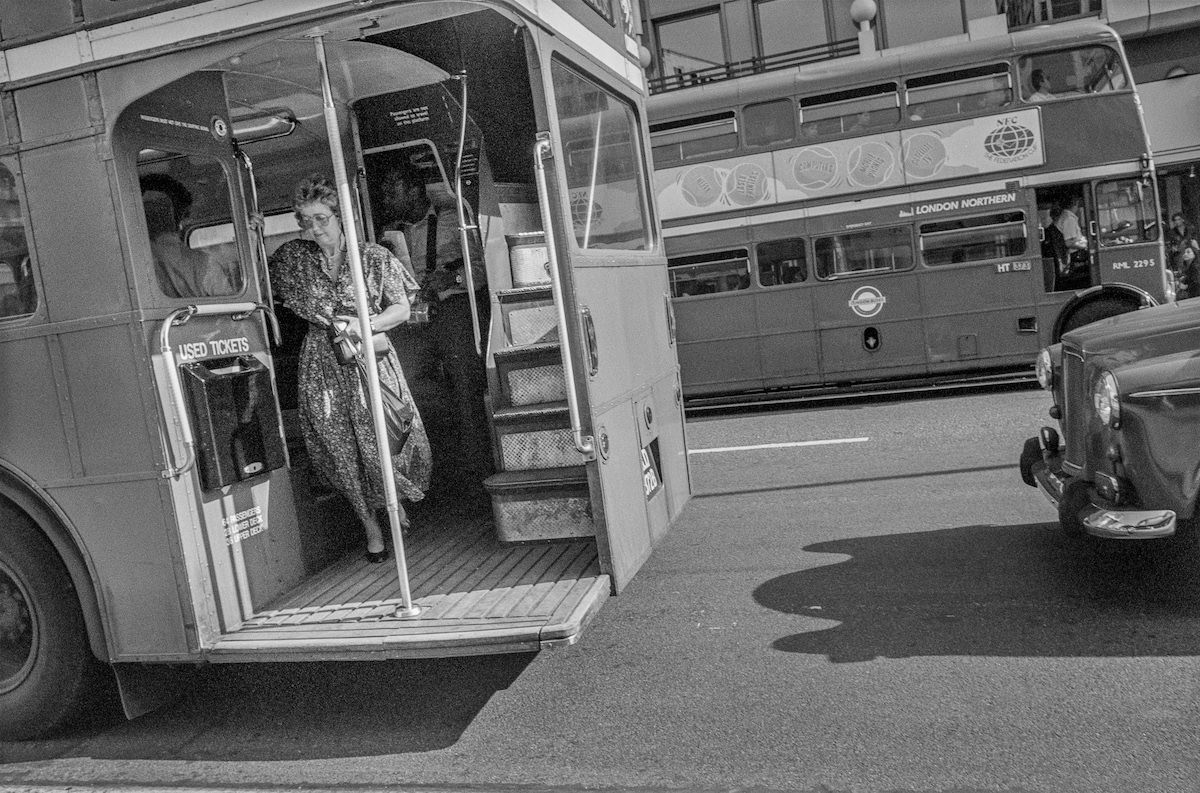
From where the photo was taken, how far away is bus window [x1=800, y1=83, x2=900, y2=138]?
11914 mm

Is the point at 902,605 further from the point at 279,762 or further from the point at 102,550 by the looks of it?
the point at 102,550

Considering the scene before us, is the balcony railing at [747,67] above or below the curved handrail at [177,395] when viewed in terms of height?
above

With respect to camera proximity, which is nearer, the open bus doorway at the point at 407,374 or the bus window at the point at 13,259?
the bus window at the point at 13,259

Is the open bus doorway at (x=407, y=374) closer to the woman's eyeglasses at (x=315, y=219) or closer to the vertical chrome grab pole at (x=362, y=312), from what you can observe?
the vertical chrome grab pole at (x=362, y=312)

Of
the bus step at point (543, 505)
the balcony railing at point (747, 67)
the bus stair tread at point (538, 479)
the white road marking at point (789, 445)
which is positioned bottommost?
the white road marking at point (789, 445)

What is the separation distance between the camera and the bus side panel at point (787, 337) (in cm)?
1252

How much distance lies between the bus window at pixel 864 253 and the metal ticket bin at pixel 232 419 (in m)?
9.12

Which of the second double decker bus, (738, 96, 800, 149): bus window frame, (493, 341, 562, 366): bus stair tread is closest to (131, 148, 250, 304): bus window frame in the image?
(493, 341, 562, 366): bus stair tread

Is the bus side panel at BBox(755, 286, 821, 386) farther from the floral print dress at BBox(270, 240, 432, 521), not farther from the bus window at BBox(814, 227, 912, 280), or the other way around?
the floral print dress at BBox(270, 240, 432, 521)

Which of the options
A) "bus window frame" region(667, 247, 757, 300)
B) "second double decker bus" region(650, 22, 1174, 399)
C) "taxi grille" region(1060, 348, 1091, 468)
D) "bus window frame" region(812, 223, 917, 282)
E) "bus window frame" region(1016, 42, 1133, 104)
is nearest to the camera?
"taxi grille" region(1060, 348, 1091, 468)

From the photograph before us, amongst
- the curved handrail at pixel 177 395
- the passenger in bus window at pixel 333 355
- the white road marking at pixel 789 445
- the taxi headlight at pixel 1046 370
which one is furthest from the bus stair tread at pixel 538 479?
the white road marking at pixel 789 445

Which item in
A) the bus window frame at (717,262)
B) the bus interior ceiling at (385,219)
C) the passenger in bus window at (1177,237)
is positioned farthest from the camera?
the passenger in bus window at (1177,237)

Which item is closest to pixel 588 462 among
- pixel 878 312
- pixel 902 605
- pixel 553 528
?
pixel 553 528

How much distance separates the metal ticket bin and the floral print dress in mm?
408
